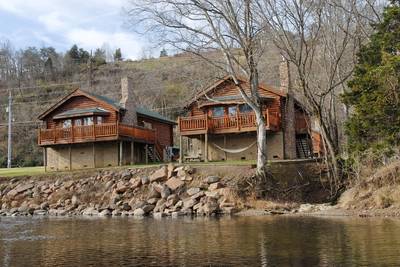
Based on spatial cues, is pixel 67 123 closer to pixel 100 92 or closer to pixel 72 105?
pixel 72 105

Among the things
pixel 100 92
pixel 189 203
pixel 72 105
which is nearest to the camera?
pixel 189 203

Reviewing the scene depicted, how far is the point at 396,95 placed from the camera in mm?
20219

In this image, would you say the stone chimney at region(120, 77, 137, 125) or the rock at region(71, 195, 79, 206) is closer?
the rock at region(71, 195, 79, 206)

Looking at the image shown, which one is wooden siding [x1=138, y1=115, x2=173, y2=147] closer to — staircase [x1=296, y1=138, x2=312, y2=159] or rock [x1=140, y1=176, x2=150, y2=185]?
staircase [x1=296, y1=138, x2=312, y2=159]

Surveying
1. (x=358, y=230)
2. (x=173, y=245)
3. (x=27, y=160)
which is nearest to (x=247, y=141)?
(x=358, y=230)

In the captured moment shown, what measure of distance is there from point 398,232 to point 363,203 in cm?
826

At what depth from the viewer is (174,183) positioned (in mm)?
28750

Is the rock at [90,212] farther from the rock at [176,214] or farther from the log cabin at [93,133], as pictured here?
the log cabin at [93,133]

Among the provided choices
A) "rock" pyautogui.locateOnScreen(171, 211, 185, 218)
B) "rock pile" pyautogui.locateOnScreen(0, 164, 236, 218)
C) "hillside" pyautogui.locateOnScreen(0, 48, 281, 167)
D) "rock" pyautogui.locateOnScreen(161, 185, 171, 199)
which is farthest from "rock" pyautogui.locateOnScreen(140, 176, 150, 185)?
"hillside" pyautogui.locateOnScreen(0, 48, 281, 167)

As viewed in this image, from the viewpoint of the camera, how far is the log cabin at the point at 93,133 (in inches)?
1484

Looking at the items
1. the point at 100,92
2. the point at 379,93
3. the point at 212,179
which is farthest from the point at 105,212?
the point at 100,92

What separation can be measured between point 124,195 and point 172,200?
151 inches

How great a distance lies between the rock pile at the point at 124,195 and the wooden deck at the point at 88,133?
459 cm

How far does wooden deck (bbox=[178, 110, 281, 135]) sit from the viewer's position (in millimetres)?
34406
